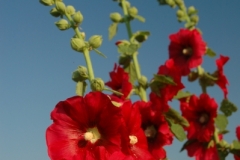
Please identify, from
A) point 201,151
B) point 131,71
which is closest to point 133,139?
point 131,71

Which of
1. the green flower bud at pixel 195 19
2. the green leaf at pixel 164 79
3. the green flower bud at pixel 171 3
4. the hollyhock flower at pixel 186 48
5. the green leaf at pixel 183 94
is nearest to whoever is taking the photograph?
the green leaf at pixel 164 79

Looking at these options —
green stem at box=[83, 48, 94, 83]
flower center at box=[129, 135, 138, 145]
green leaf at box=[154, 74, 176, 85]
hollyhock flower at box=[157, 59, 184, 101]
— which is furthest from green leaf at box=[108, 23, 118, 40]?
flower center at box=[129, 135, 138, 145]

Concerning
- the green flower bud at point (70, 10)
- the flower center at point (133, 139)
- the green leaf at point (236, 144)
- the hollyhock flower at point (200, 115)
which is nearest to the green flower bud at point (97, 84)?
the flower center at point (133, 139)

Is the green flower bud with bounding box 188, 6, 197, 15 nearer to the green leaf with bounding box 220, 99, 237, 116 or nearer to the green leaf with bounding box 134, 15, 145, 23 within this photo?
the green leaf with bounding box 220, 99, 237, 116

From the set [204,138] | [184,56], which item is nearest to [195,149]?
[204,138]

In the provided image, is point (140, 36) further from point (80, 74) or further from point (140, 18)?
point (80, 74)

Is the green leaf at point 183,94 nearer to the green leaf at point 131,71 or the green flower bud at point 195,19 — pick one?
the green leaf at point 131,71
